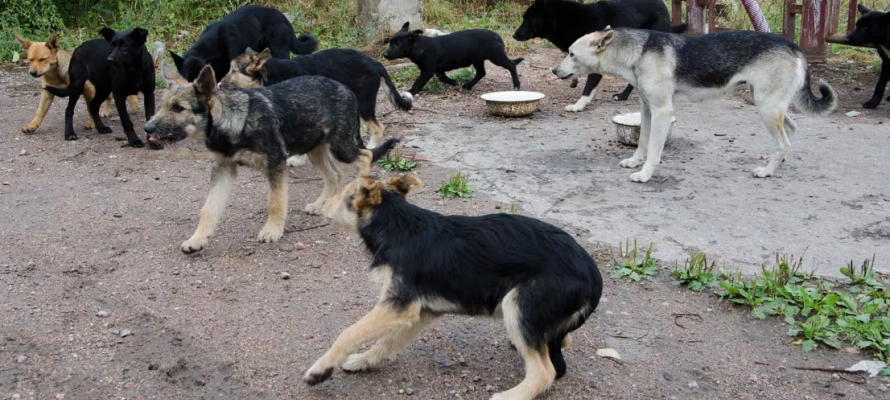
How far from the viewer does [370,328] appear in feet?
13.0

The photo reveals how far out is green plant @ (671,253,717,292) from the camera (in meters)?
5.34

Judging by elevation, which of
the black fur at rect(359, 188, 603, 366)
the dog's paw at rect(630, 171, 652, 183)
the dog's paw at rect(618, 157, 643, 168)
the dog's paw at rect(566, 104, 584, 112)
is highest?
the black fur at rect(359, 188, 603, 366)

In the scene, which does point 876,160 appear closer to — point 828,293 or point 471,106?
point 828,293

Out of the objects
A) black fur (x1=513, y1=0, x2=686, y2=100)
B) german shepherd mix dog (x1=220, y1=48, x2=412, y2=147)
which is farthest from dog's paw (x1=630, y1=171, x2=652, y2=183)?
black fur (x1=513, y1=0, x2=686, y2=100)

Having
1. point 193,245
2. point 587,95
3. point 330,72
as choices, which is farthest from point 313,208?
point 587,95

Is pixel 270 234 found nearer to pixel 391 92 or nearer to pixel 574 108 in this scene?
pixel 391 92

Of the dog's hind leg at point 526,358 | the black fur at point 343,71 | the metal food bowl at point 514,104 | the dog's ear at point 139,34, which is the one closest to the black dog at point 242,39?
the dog's ear at point 139,34

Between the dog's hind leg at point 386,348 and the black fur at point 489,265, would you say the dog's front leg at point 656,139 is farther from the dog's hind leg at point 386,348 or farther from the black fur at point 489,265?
the dog's hind leg at point 386,348

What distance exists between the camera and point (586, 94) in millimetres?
10039

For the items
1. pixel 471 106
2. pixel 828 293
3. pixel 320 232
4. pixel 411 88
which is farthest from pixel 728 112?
pixel 320 232

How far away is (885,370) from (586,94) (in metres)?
6.19

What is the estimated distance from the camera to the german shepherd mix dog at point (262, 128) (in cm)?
584

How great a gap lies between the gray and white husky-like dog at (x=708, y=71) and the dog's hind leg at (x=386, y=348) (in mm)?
3773

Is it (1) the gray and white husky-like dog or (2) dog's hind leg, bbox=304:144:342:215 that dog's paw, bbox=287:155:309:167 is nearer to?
(2) dog's hind leg, bbox=304:144:342:215
